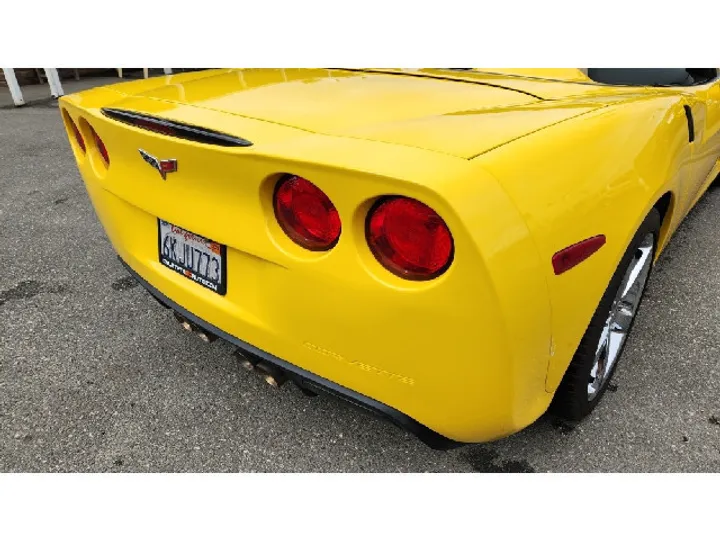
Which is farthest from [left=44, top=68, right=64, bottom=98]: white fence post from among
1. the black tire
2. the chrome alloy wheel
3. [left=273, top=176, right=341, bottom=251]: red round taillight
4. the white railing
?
the black tire

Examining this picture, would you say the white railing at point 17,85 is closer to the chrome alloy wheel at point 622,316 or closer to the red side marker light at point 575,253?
the chrome alloy wheel at point 622,316

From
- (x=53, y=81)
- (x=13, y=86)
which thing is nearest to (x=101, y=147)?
(x=13, y=86)

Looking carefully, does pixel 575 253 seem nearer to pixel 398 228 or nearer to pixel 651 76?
pixel 398 228

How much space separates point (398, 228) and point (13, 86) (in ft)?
32.7

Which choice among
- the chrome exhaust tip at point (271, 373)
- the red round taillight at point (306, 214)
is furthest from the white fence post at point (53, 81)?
the red round taillight at point (306, 214)

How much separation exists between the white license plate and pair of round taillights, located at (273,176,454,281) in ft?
0.98

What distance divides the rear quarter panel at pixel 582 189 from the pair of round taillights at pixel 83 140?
4.75 feet

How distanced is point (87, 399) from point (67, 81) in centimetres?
1231

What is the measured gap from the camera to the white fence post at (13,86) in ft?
28.6

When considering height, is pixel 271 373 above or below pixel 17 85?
above

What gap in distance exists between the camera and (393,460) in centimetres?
186

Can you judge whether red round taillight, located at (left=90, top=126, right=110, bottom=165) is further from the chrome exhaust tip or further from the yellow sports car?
the chrome exhaust tip

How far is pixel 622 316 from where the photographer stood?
7.52ft

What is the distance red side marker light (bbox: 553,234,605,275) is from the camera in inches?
52.0
